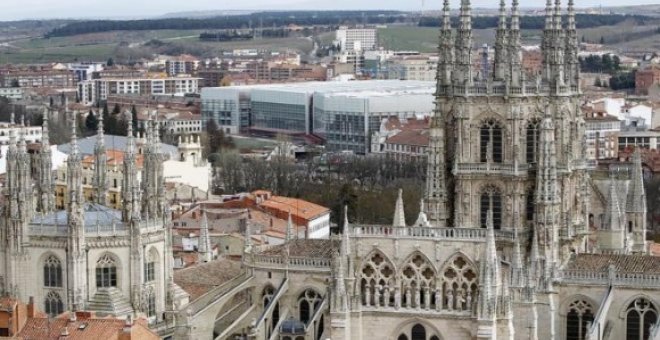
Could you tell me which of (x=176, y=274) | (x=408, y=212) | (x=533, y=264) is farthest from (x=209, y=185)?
(x=533, y=264)

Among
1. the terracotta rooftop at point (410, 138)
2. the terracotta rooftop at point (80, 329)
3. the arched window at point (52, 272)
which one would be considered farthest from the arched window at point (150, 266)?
A: the terracotta rooftop at point (410, 138)

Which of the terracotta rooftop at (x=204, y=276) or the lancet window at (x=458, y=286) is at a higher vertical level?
the lancet window at (x=458, y=286)

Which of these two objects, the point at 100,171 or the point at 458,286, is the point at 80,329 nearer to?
the point at 100,171

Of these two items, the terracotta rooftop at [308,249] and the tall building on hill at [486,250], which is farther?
the terracotta rooftop at [308,249]

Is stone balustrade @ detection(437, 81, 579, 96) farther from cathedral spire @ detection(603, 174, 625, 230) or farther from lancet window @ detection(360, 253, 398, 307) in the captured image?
lancet window @ detection(360, 253, 398, 307)

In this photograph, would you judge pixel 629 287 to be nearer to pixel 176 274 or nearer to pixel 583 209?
pixel 583 209

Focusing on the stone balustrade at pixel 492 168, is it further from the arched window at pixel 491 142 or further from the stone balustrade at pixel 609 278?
the stone balustrade at pixel 609 278

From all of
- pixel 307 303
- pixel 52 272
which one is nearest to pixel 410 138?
pixel 307 303
